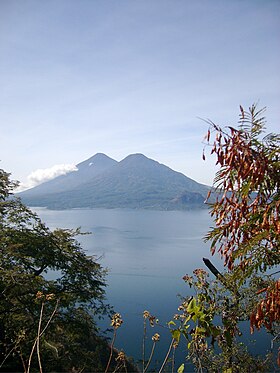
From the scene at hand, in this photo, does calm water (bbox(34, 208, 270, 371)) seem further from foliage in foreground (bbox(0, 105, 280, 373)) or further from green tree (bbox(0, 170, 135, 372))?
foliage in foreground (bbox(0, 105, 280, 373))

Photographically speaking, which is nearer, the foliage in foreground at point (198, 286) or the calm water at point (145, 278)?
the foliage in foreground at point (198, 286)

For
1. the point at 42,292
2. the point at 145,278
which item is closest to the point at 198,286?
the point at 42,292

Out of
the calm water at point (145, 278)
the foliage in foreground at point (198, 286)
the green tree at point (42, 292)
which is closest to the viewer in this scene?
the foliage in foreground at point (198, 286)

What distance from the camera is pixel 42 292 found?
782cm

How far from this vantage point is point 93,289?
1048 cm

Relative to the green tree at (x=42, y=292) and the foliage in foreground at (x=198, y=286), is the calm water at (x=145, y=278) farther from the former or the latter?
the foliage in foreground at (x=198, y=286)

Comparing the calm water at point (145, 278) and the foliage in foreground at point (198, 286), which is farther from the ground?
the foliage in foreground at point (198, 286)

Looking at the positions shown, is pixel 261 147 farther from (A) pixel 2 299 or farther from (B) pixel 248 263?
(A) pixel 2 299

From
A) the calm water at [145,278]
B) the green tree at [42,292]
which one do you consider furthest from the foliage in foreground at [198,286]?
the calm water at [145,278]

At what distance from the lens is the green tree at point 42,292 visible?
780 cm

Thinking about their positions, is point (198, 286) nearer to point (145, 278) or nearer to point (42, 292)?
point (42, 292)

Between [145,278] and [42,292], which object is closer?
[42,292]

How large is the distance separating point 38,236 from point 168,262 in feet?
113

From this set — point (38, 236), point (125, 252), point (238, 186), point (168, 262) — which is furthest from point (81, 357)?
point (125, 252)
